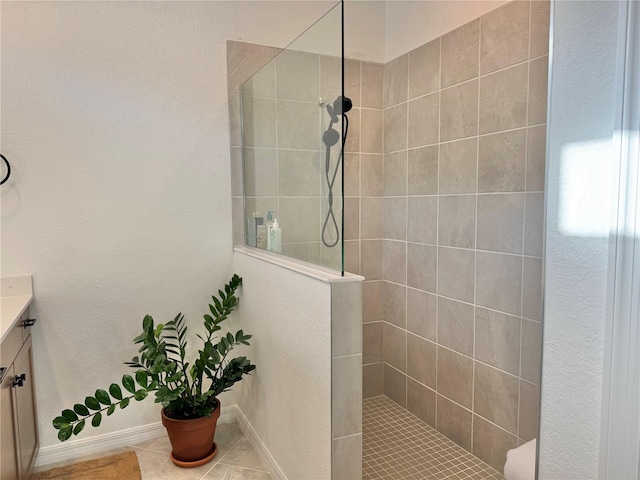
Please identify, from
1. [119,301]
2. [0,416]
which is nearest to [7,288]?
[119,301]

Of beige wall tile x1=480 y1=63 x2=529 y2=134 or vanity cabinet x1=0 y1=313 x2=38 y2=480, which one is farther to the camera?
beige wall tile x1=480 y1=63 x2=529 y2=134

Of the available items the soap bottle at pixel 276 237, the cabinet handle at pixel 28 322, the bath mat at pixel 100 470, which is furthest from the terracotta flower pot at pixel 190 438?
the soap bottle at pixel 276 237

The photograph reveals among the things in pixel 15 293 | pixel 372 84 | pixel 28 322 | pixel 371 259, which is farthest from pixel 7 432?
pixel 372 84

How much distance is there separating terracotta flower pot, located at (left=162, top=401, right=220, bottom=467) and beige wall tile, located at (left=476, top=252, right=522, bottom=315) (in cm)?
144

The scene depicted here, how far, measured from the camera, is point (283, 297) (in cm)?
187

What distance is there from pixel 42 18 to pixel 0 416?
175 centimetres

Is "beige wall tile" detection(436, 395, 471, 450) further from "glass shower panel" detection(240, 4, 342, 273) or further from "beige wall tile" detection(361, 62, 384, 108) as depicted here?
"beige wall tile" detection(361, 62, 384, 108)

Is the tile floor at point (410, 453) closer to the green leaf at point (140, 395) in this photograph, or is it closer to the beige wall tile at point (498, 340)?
the beige wall tile at point (498, 340)

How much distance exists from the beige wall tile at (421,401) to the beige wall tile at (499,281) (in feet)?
2.29

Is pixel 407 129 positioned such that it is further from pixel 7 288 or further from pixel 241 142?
pixel 7 288

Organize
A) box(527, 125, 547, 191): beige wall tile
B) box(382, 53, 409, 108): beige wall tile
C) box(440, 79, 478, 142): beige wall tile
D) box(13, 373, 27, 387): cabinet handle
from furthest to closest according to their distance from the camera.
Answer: box(382, 53, 409, 108): beige wall tile, box(440, 79, 478, 142): beige wall tile, box(527, 125, 547, 191): beige wall tile, box(13, 373, 27, 387): cabinet handle

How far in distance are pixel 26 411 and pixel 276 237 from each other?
1322mm

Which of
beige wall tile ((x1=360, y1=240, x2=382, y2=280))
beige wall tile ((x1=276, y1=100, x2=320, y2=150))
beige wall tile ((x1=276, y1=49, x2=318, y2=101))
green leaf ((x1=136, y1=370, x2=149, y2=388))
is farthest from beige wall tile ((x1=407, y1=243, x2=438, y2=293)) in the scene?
green leaf ((x1=136, y1=370, x2=149, y2=388))

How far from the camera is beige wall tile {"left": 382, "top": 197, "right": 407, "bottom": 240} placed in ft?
8.84
